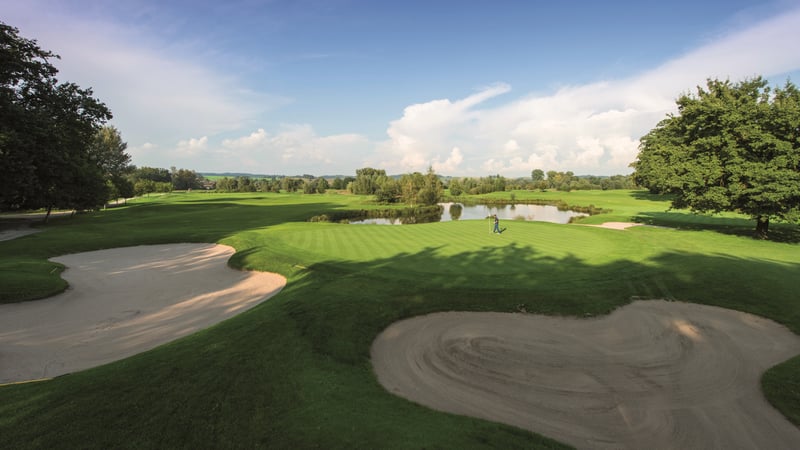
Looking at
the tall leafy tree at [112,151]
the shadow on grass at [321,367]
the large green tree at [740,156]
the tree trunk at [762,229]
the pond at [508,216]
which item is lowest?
the pond at [508,216]

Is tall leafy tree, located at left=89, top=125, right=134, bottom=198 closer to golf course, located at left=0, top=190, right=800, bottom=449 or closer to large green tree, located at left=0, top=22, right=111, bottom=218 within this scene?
large green tree, located at left=0, top=22, right=111, bottom=218

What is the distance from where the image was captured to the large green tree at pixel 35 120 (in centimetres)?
1623

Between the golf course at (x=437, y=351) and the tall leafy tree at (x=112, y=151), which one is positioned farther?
the tall leafy tree at (x=112, y=151)

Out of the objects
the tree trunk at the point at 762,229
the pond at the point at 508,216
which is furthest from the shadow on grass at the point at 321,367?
the pond at the point at 508,216

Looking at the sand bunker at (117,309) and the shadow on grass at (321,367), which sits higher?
the shadow on grass at (321,367)

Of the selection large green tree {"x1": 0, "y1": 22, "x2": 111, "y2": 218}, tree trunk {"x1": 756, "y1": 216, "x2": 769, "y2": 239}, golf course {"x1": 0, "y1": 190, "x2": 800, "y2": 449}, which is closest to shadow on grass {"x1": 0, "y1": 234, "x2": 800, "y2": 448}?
golf course {"x1": 0, "y1": 190, "x2": 800, "y2": 449}

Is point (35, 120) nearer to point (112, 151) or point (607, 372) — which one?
point (607, 372)

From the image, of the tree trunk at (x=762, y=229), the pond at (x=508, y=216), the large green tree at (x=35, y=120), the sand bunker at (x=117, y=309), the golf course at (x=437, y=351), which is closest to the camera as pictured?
the golf course at (x=437, y=351)

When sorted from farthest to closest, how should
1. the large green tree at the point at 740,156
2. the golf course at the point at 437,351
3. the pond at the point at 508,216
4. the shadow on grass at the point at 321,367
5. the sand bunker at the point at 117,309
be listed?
1. the pond at the point at 508,216
2. the large green tree at the point at 740,156
3. the sand bunker at the point at 117,309
4. the golf course at the point at 437,351
5. the shadow on grass at the point at 321,367

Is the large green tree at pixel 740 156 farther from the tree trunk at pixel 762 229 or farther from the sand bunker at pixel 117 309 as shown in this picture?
the sand bunker at pixel 117 309

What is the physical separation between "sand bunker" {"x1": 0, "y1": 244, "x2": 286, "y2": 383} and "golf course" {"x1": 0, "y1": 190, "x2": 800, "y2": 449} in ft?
1.43

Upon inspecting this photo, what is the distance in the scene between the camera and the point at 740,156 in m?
23.4

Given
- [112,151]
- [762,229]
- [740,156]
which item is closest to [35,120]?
[740,156]

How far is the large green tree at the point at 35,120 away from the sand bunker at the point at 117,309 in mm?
5530
